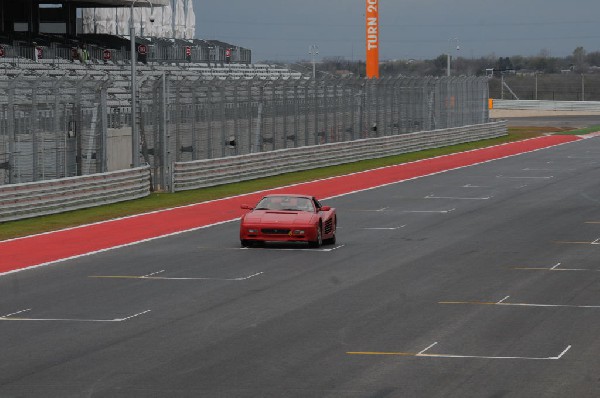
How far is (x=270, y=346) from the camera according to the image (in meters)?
17.5

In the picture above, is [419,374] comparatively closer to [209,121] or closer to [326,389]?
[326,389]

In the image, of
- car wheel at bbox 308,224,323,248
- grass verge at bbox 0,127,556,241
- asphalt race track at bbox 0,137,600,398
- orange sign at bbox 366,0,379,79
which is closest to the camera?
asphalt race track at bbox 0,137,600,398

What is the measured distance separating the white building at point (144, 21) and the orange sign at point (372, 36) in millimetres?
16016

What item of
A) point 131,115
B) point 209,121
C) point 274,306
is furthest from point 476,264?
point 209,121

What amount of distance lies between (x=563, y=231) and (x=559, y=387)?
60.1ft

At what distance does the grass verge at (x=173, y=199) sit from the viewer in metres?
34.5

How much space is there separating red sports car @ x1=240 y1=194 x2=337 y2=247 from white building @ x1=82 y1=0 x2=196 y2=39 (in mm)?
61123

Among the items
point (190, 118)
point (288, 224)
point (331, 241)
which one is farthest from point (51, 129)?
point (288, 224)

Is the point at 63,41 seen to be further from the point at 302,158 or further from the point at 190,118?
the point at 190,118

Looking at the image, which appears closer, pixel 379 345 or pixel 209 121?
pixel 379 345

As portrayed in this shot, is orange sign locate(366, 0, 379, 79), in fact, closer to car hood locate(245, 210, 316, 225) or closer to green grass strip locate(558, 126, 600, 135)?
green grass strip locate(558, 126, 600, 135)

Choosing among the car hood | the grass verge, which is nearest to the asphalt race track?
the car hood

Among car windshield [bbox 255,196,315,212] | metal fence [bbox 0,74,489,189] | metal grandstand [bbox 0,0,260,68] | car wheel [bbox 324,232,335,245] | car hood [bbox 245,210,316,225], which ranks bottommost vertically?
car wheel [bbox 324,232,335,245]

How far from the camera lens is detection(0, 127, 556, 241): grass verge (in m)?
34.5
